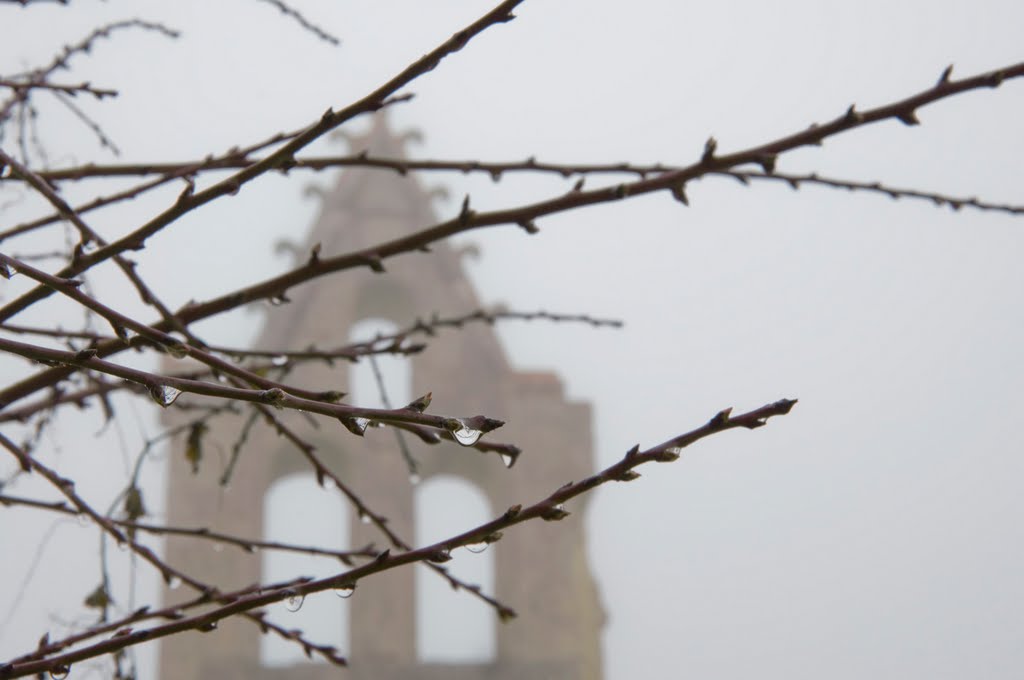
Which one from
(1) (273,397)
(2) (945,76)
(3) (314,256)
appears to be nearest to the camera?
(1) (273,397)

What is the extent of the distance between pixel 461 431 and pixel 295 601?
9.2 inches

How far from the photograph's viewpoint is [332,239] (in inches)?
272

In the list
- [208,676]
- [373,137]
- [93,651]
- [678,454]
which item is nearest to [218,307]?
[93,651]

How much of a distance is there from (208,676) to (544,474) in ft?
6.49

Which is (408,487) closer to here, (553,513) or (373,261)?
(373,261)

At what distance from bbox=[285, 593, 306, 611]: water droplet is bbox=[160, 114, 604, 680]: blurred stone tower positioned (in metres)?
4.87

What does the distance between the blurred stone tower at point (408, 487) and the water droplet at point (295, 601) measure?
487 centimetres

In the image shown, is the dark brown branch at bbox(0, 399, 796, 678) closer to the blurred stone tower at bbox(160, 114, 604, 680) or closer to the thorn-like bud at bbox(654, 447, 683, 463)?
the thorn-like bud at bbox(654, 447, 683, 463)

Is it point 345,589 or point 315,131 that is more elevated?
point 315,131

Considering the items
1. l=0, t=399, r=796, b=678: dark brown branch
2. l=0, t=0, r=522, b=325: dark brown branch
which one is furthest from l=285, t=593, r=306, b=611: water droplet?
l=0, t=0, r=522, b=325: dark brown branch

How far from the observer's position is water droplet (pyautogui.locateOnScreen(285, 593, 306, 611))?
2.25ft

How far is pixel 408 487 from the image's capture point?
632cm

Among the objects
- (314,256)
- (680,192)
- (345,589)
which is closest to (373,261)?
(314,256)

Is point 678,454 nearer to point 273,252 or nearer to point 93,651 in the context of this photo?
point 93,651
